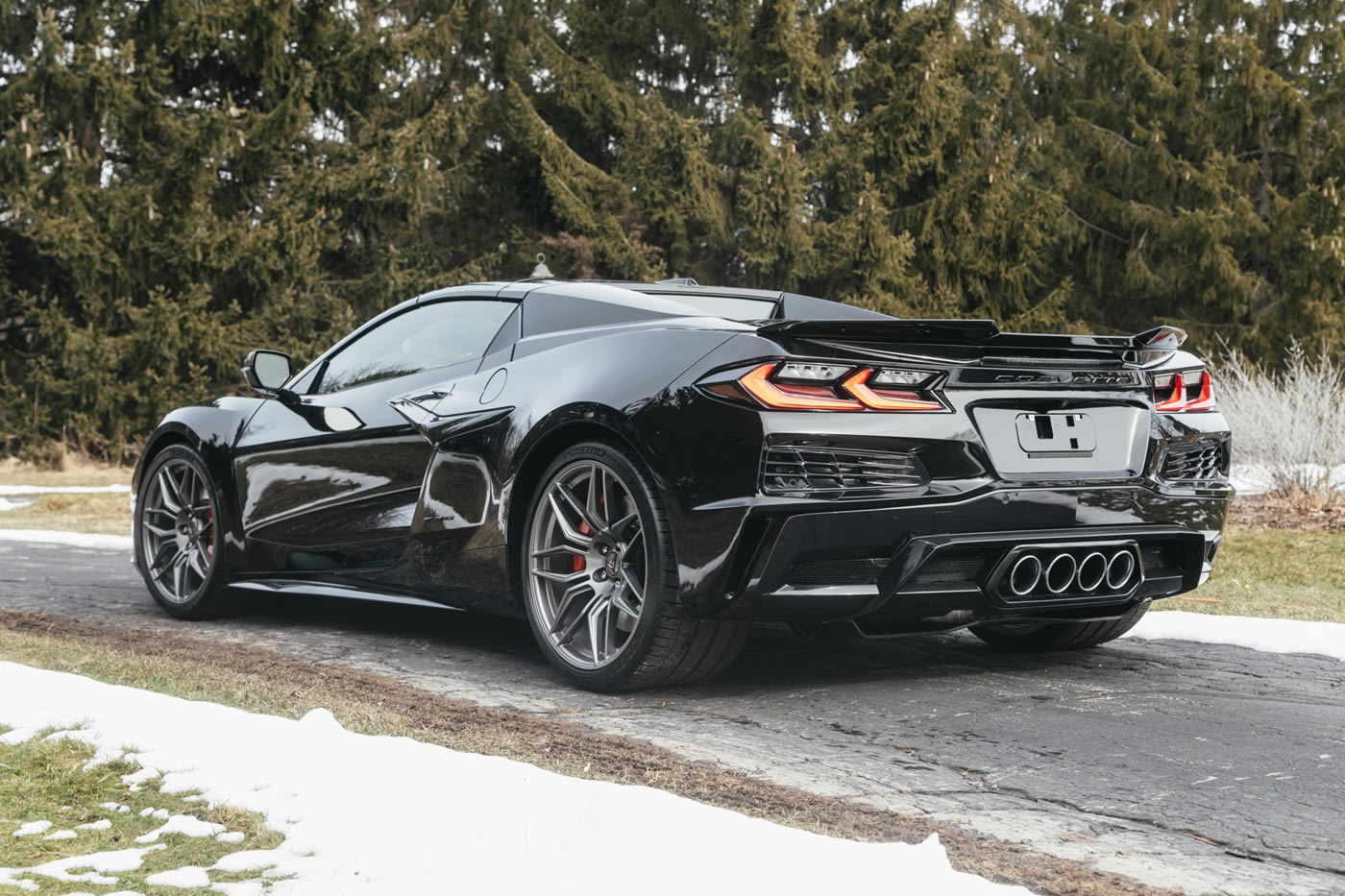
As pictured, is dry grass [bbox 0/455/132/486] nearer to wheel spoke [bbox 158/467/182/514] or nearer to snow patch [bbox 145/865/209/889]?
wheel spoke [bbox 158/467/182/514]

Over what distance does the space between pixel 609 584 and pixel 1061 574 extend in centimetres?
141

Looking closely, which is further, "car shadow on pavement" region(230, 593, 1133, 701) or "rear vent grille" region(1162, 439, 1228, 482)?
"car shadow on pavement" region(230, 593, 1133, 701)

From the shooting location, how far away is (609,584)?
4.60 meters

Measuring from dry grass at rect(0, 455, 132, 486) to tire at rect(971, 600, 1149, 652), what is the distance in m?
15.9

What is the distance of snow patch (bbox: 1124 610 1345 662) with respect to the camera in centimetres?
552

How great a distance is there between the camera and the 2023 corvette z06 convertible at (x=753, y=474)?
13.5 feet

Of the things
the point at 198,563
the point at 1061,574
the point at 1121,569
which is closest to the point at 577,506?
the point at 1061,574

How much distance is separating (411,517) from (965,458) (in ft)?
6.95

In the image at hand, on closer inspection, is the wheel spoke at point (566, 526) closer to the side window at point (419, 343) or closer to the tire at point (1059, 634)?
the side window at point (419, 343)

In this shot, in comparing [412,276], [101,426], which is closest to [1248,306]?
[412,276]

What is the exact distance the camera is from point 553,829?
285cm

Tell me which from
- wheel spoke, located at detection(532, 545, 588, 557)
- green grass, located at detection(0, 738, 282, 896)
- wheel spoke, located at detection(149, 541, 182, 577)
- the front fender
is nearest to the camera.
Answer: green grass, located at detection(0, 738, 282, 896)

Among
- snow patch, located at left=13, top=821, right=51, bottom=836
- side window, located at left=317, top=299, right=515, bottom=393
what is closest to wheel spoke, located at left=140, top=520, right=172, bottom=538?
side window, located at left=317, top=299, right=515, bottom=393

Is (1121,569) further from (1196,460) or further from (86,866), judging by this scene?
(86,866)
